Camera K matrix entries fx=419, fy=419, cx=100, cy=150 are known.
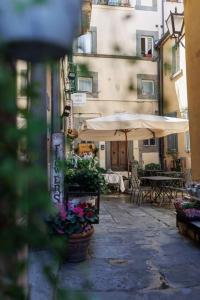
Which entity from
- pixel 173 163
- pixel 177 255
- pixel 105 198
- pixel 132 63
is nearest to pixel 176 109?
pixel 173 163

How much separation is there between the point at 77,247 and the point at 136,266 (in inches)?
27.4

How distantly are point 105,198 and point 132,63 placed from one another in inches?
410

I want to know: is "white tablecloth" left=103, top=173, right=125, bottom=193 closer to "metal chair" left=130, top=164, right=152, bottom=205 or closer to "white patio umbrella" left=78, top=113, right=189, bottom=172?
"metal chair" left=130, top=164, right=152, bottom=205

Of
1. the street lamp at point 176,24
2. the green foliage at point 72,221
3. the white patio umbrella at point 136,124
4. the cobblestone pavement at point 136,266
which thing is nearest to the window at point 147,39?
the white patio umbrella at point 136,124

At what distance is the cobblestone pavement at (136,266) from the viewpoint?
3.82 m

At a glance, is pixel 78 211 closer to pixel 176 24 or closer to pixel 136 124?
pixel 176 24

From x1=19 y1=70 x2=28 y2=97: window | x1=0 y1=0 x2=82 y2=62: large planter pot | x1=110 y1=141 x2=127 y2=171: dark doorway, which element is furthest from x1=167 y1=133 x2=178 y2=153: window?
x1=19 y1=70 x2=28 y2=97: window

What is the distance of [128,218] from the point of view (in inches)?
318

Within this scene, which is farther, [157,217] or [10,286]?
[157,217]

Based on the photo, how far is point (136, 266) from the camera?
15.4ft

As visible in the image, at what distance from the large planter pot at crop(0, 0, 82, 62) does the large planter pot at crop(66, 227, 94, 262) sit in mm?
3843

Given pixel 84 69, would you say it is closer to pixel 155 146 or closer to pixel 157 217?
pixel 157 217

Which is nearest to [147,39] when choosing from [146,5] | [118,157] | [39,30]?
[146,5]

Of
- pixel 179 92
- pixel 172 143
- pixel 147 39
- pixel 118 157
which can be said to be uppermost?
pixel 147 39
